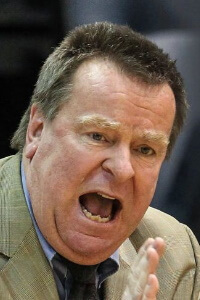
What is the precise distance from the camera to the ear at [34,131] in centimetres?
179

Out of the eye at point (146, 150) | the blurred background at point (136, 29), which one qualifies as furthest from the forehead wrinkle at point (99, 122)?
the blurred background at point (136, 29)

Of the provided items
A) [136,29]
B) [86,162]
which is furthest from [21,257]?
[136,29]

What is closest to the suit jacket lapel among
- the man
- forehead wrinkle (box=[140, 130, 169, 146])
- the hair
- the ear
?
the man

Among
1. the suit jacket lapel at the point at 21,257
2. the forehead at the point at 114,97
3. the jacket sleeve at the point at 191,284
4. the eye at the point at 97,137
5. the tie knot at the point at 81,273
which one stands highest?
the forehead at the point at 114,97

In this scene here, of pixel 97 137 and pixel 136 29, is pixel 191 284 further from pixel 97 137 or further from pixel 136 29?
pixel 136 29

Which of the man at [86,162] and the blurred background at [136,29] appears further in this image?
the blurred background at [136,29]

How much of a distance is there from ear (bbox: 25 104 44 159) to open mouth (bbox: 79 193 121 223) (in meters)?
0.17

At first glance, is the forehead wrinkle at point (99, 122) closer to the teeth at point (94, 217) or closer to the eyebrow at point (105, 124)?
the eyebrow at point (105, 124)

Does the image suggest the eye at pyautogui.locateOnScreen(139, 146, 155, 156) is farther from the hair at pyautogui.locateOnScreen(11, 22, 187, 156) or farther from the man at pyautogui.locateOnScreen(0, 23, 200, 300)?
the hair at pyautogui.locateOnScreen(11, 22, 187, 156)

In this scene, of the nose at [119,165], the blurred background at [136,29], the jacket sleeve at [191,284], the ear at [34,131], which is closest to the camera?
the nose at [119,165]

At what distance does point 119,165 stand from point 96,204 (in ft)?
0.44

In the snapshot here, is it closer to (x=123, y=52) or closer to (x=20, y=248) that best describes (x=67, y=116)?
(x=123, y=52)

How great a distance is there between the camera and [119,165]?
1669 millimetres

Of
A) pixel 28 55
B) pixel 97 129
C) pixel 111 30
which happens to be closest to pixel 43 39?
pixel 28 55
